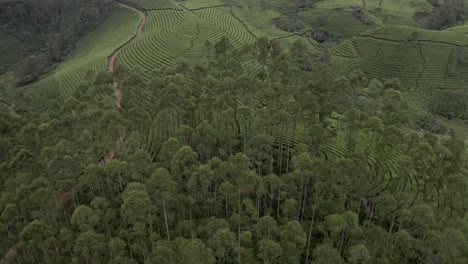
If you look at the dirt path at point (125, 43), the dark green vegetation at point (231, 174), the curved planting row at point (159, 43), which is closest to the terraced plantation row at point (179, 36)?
the curved planting row at point (159, 43)

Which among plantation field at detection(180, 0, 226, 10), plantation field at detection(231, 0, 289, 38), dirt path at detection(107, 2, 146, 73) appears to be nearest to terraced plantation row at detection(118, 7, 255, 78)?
dirt path at detection(107, 2, 146, 73)

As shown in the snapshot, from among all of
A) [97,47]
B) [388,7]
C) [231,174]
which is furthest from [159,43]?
[388,7]

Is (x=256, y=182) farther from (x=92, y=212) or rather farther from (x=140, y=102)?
(x=140, y=102)

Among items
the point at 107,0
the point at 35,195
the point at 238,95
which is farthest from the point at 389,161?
the point at 107,0

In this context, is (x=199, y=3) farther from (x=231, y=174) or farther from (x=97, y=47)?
(x=231, y=174)

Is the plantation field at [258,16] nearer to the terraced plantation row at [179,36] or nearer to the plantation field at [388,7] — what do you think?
the terraced plantation row at [179,36]
